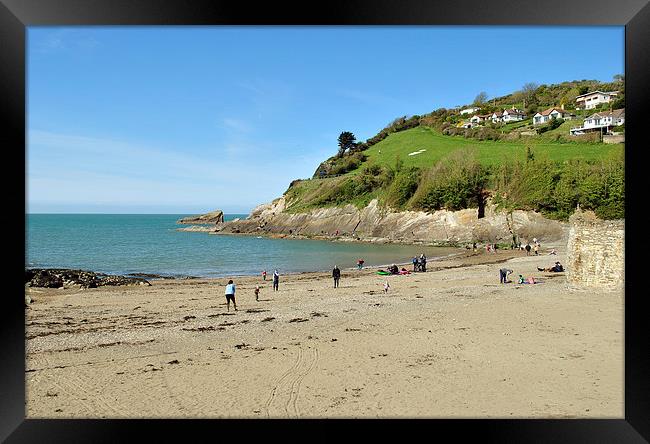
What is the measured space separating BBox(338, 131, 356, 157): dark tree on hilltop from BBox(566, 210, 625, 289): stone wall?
201 ft

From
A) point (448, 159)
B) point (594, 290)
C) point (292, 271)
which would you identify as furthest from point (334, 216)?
point (594, 290)

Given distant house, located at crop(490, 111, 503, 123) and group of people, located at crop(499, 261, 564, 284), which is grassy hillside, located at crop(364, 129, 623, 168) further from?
group of people, located at crop(499, 261, 564, 284)

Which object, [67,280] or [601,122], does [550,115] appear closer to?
[601,122]

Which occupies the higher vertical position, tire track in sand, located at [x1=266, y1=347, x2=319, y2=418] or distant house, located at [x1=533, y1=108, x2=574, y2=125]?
distant house, located at [x1=533, y1=108, x2=574, y2=125]

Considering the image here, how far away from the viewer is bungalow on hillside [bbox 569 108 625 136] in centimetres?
4338

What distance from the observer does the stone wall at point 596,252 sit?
10.1 m

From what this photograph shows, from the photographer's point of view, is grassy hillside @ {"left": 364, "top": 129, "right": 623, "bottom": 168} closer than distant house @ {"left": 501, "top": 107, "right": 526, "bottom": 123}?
Yes

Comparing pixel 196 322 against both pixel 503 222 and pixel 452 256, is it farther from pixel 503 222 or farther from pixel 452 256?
pixel 503 222

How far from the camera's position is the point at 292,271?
24.4 meters

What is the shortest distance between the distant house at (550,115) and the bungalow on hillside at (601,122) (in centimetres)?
519

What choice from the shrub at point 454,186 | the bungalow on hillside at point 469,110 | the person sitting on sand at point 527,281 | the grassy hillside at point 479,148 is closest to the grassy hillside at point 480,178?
the shrub at point 454,186

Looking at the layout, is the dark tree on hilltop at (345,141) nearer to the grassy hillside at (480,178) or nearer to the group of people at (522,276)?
the grassy hillside at (480,178)

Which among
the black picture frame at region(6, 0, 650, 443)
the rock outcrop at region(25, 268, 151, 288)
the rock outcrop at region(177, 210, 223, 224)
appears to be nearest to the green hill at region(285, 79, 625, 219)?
the black picture frame at region(6, 0, 650, 443)
